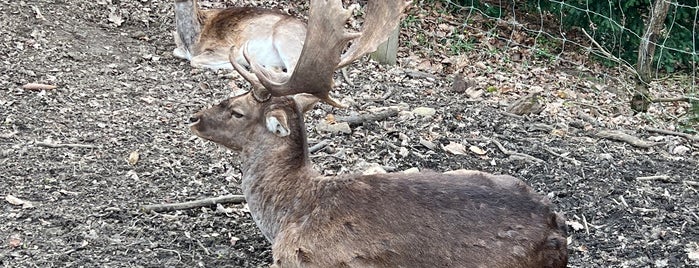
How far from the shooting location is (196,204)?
5789 millimetres

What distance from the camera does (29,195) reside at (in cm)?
575

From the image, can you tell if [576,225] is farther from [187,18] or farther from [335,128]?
[187,18]

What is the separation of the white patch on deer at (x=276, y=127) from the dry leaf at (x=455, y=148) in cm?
214

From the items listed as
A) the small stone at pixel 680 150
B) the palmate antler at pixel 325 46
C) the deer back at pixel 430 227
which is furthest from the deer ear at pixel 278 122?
the small stone at pixel 680 150

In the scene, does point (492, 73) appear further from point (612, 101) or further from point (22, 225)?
point (22, 225)

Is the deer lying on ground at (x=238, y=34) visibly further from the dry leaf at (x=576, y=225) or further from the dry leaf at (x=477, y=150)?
the dry leaf at (x=576, y=225)

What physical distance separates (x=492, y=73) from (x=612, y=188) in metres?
4.12

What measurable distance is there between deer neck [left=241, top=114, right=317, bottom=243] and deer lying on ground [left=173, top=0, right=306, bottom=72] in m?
4.23

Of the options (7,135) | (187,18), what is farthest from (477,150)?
(187,18)

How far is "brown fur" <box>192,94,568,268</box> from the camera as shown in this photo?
4.34m

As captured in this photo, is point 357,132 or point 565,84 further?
point 565,84

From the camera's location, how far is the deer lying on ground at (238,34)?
9484mm

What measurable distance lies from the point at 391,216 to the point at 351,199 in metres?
0.26

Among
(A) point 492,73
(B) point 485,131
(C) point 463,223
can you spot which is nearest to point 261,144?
(C) point 463,223
